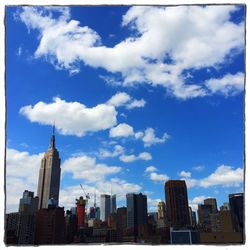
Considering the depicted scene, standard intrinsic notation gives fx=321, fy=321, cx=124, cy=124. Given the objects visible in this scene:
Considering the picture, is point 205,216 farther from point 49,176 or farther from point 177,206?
point 49,176

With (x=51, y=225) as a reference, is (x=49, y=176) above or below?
above

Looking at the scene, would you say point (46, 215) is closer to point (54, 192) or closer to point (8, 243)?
point (54, 192)

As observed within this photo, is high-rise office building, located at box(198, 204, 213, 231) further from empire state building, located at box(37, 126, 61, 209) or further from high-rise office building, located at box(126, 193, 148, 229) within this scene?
empire state building, located at box(37, 126, 61, 209)

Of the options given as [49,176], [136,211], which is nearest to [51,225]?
[136,211]

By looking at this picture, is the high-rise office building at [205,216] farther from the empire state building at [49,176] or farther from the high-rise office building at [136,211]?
the empire state building at [49,176]

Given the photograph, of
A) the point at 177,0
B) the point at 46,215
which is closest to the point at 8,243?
the point at 177,0

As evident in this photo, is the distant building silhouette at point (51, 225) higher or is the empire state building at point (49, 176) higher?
the empire state building at point (49, 176)

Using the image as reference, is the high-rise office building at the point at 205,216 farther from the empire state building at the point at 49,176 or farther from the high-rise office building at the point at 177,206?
the empire state building at the point at 49,176

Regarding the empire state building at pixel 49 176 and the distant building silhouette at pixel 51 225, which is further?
the empire state building at pixel 49 176

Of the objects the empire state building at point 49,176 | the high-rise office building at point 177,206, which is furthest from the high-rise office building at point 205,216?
the empire state building at point 49,176
